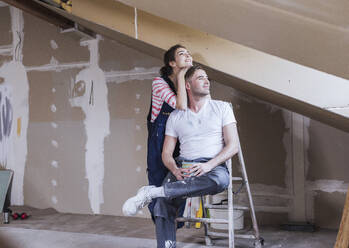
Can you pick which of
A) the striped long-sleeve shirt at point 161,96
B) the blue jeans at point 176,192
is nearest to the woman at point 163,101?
the striped long-sleeve shirt at point 161,96

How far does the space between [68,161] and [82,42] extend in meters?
1.45

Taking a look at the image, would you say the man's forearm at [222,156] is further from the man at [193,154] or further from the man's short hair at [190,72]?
the man's short hair at [190,72]

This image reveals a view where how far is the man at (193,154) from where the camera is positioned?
2.05m

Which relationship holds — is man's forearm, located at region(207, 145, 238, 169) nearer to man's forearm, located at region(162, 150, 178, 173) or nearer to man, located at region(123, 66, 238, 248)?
man, located at region(123, 66, 238, 248)

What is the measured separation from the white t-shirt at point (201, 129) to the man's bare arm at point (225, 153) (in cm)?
4

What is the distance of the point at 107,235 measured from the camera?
3268 millimetres

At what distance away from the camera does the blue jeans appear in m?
2.04

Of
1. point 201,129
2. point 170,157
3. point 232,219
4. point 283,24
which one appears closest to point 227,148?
point 201,129

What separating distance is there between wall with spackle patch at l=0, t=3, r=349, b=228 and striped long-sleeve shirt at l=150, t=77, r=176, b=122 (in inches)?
61.3

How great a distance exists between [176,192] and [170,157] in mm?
271

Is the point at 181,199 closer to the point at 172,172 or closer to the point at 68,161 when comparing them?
the point at 172,172

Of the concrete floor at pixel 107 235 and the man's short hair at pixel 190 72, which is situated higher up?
the man's short hair at pixel 190 72

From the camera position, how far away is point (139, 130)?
4.16m

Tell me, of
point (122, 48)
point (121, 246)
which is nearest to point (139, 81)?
point (122, 48)
